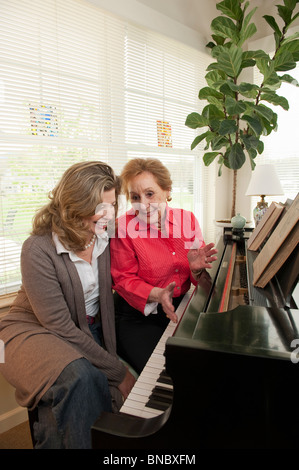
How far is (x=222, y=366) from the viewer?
0.62 metres

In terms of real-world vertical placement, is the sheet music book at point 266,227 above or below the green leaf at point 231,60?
below

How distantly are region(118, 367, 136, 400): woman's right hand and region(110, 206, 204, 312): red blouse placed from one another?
0.31 m

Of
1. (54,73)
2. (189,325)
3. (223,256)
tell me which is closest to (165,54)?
(54,73)

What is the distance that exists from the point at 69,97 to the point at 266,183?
161 cm

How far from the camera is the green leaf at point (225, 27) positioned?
8.32ft

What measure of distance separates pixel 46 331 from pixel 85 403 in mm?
368

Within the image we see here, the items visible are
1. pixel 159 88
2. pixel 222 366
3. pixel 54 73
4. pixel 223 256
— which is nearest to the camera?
pixel 222 366

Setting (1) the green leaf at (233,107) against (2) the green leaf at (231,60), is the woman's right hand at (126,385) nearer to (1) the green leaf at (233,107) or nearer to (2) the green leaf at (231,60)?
(1) the green leaf at (233,107)

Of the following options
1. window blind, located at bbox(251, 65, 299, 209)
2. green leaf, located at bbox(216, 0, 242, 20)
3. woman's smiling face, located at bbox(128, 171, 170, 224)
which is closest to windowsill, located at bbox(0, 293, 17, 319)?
woman's smiling face, located at bbox(128, 171, 170, 224)

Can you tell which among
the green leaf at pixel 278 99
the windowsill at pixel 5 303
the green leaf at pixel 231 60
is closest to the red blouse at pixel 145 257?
the windowsill at pixel 5 303

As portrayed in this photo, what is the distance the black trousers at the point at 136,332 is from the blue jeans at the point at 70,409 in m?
0.34
